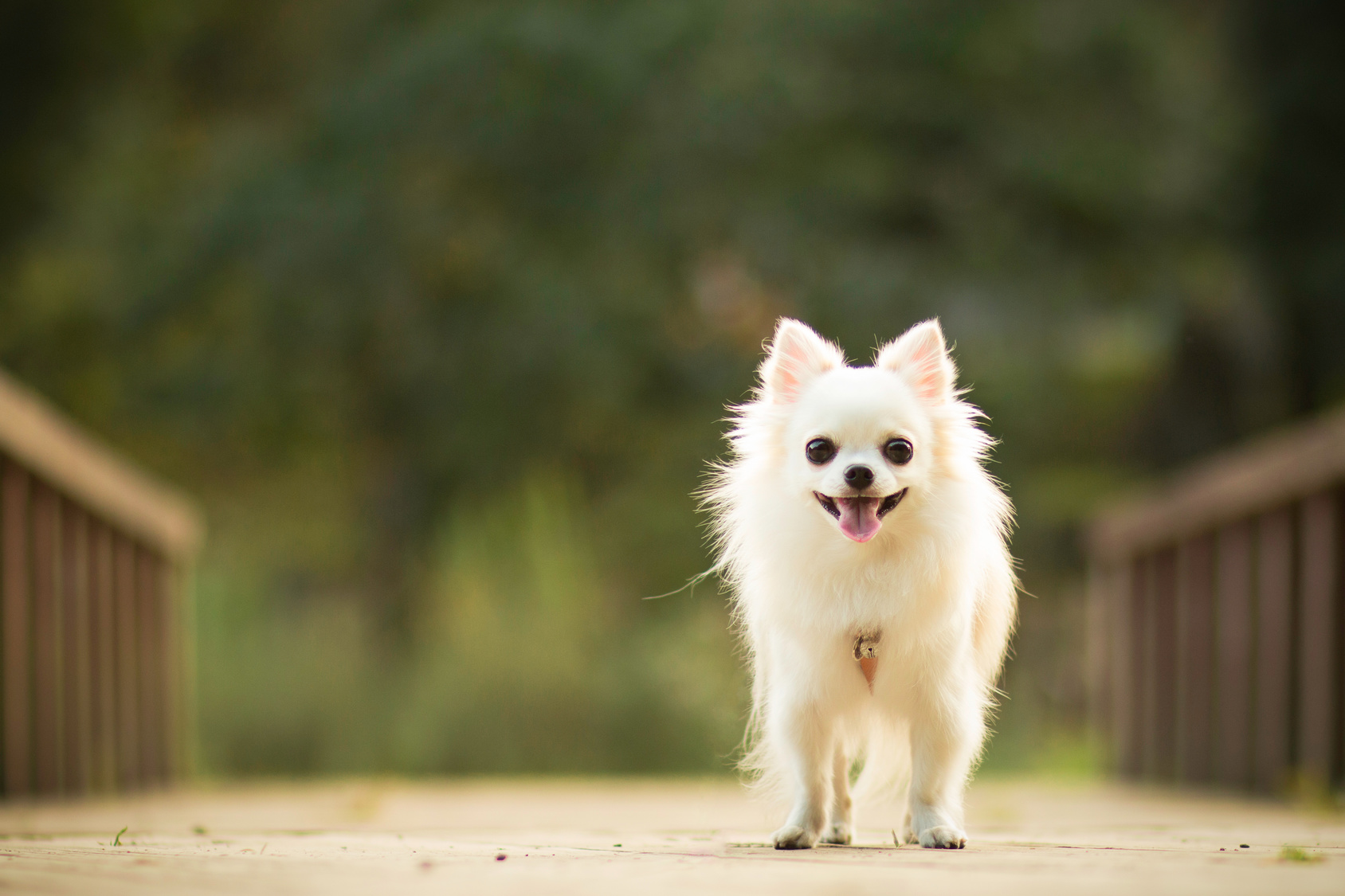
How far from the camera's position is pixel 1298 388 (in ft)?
44.0

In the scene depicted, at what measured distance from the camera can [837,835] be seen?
11.6 ft

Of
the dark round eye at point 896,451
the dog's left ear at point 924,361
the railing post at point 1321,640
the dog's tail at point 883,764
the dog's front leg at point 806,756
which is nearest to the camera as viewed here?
the dark round eye at point 896,451

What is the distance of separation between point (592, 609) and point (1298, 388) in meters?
7.63

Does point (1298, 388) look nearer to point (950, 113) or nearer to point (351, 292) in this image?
point (950, 113)

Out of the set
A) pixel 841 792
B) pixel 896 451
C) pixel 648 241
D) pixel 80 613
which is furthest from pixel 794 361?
pixel 648 241

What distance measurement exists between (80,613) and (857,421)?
3653 mm

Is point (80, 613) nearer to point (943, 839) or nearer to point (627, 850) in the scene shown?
point (627, 850)

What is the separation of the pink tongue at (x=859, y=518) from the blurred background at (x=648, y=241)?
887 centimetres

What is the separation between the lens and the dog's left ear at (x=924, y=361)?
3.51 meters

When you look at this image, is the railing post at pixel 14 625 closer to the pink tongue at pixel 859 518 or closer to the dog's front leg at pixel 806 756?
the dog's front leg at pixel 806 756

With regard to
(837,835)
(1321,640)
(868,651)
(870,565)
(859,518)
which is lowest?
(837,835)

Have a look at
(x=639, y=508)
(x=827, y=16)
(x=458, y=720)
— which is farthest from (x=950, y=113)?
(x=458, y=720)

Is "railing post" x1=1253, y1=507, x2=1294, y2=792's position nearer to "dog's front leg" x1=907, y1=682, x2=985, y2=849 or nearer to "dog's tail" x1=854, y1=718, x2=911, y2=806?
"dog's tail" x1=854, y1=718, x2=911, y2=806

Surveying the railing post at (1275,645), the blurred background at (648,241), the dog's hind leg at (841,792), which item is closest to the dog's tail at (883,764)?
the dog's hind leg at (841,792)
